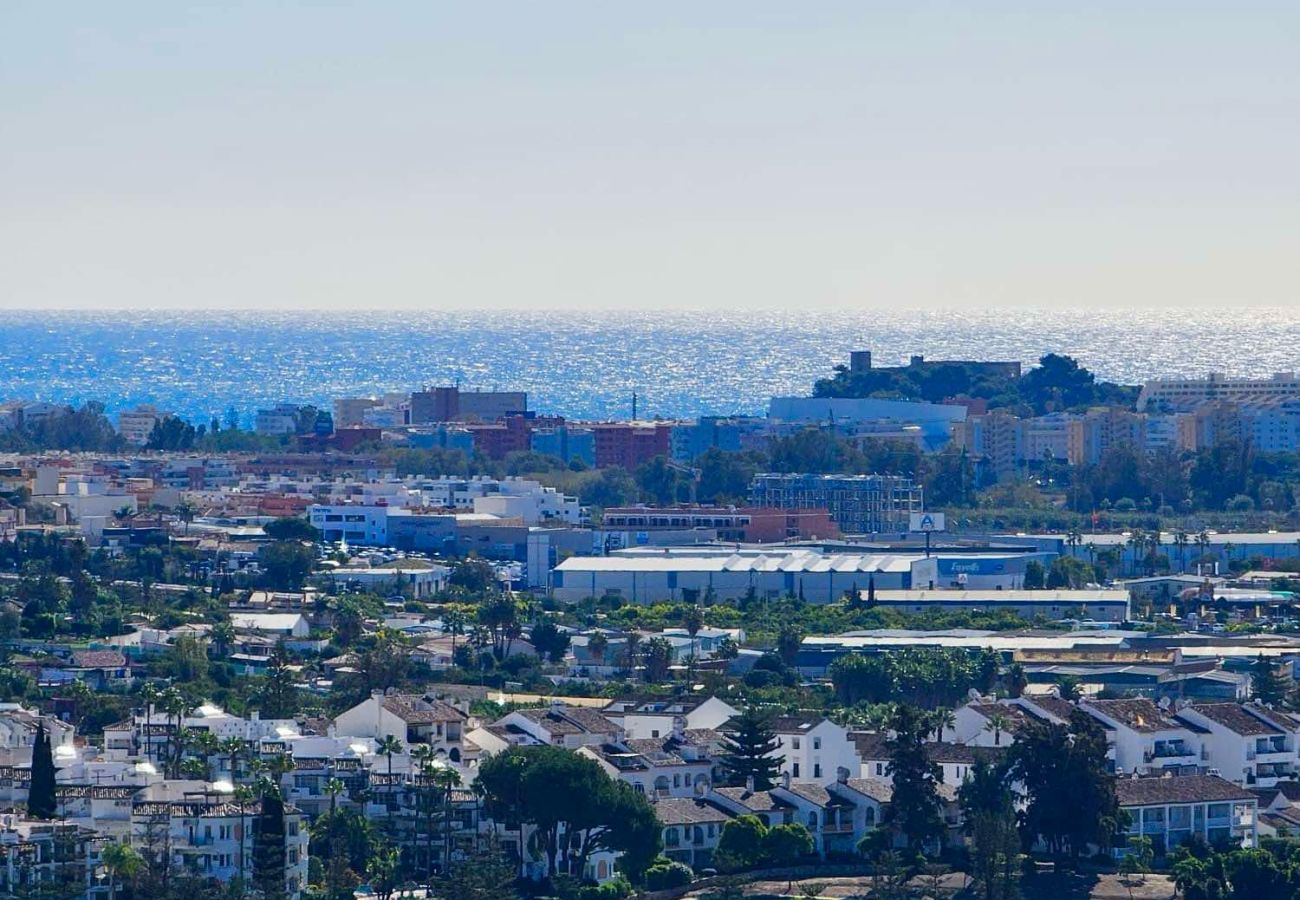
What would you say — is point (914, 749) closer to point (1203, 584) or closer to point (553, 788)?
point (553, 788)

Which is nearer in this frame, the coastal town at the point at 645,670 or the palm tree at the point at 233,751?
the coastal town at the point at 645,670

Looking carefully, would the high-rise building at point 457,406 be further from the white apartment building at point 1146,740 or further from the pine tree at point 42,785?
the pine tree at point 42,785

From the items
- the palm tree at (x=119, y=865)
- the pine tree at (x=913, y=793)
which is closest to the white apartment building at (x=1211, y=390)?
the pine tree at (x=913, y=793)

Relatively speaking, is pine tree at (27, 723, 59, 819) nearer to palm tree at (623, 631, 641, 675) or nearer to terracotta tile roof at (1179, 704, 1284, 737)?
terracotta tile roof at (1179, 704, 1284, 737)

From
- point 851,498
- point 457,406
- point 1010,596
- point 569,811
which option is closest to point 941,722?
point 569,811

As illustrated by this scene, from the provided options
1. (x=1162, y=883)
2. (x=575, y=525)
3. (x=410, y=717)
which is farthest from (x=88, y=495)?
Result: (x=1162, y=883)
